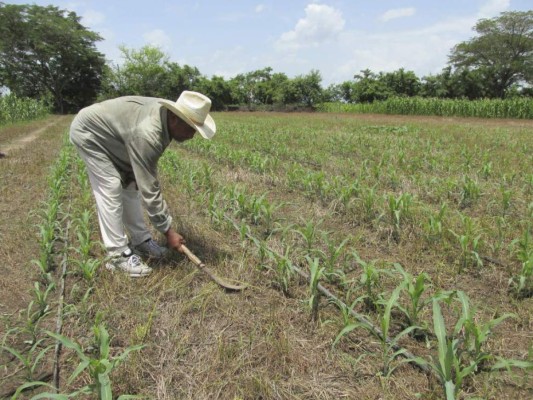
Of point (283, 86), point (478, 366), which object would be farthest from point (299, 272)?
point (283, 86)

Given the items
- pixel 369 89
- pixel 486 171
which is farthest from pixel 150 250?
pixel 369 89

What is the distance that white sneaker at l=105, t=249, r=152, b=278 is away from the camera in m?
3.07

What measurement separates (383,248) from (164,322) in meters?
2.11

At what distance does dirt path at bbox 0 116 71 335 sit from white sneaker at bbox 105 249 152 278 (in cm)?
61

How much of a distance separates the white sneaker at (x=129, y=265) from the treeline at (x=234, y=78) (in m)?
32.4

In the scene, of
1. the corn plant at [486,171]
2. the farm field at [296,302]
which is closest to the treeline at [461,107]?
the corn plant at [486,171]

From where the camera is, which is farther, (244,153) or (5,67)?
(5,67)

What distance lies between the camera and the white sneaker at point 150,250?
3437mm

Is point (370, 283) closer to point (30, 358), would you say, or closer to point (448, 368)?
point (448, 368)

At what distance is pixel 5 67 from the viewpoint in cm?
3416

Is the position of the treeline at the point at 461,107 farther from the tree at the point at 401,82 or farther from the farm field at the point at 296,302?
the farm field at the point at 296,302

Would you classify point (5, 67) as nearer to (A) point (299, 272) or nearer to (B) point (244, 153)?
(B) point (244, 153)

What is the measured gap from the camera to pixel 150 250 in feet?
11.4

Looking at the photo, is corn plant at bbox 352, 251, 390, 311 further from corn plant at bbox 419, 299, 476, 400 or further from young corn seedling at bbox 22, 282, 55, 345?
young corn seedling at bbox 22, 282, 55, 345
